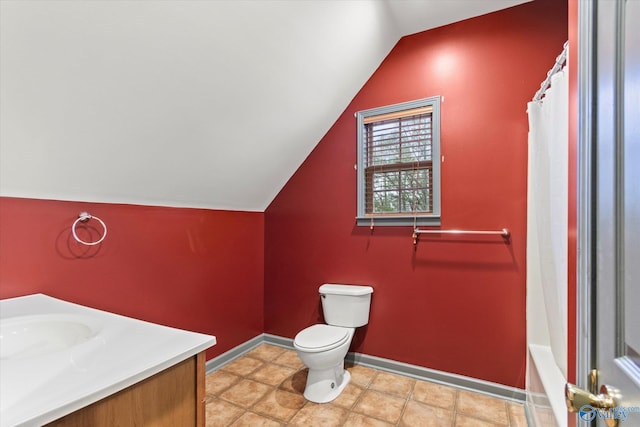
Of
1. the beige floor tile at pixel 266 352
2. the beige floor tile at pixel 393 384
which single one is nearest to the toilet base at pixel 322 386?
the beige floor tile at pixel 393 384

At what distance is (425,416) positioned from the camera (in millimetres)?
1775

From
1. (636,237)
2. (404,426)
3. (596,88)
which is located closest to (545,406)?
(404,426)

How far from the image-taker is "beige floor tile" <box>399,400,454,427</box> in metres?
1.71

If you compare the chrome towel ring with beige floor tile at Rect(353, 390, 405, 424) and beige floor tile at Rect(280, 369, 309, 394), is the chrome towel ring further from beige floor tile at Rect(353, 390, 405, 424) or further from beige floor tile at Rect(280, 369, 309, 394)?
beige floor tile at Rect(353, 390, 405, 424)

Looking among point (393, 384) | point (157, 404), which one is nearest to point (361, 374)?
point (393, 384)

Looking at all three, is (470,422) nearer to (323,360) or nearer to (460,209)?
(323,360)

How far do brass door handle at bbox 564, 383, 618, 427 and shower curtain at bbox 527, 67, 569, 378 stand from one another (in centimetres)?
67

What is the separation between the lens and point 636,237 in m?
0.50

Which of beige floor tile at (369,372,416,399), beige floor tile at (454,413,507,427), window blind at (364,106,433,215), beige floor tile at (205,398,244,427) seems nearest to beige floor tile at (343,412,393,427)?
beige floor tile at (369,372,416,399)

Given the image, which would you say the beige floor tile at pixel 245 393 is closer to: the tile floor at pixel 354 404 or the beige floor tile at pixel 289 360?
the tile floor at pixel 354 404

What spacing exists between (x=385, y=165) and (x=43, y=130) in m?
2.03

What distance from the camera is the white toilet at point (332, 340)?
1.91m

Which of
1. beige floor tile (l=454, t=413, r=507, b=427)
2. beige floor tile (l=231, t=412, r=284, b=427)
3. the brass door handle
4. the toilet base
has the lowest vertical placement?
beige floor tile (l=231, t=412, r=284, b=427)

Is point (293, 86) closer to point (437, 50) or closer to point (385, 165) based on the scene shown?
point (385, 165)
